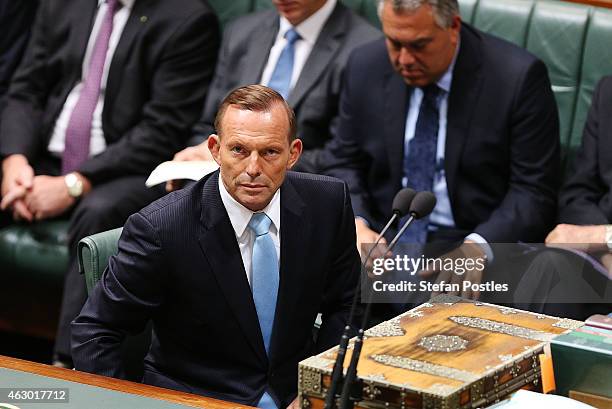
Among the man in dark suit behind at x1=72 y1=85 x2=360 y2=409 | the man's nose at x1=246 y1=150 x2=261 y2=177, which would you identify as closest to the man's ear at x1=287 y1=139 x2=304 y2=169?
the man in dark suit behind at x1=72 y1=85 x2=360 y2=409

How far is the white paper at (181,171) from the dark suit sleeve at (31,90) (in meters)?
1.02

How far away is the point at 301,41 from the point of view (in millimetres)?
3902

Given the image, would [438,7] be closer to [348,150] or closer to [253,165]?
[348,150]

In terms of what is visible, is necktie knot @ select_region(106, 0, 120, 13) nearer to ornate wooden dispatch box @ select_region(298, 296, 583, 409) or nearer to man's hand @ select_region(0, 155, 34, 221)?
man's hand @ select_region(0, 155, 34, 221)

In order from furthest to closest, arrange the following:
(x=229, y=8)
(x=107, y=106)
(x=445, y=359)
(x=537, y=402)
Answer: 1. (x=229, y=8)
2. (x=107, y=106)
3. (x=445, y=359)
4. (x=537, y=402)

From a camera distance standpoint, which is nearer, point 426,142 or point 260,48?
point 426,142

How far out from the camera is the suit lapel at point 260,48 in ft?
12.9

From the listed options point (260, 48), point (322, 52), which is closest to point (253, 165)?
point (322, 52)

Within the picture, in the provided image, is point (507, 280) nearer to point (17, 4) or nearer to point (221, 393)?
point (221, 393)

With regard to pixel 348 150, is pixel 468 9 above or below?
above

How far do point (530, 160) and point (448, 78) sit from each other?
1.11 feet

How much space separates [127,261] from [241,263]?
0.24 meters

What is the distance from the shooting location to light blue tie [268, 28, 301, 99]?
3.88 meters

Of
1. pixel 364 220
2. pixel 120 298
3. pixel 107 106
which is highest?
pixel 107 106
